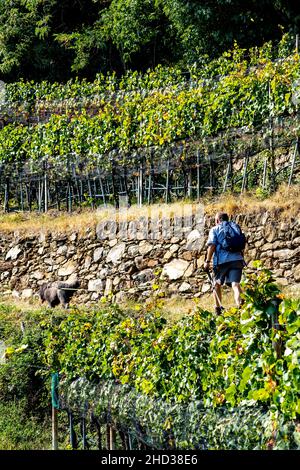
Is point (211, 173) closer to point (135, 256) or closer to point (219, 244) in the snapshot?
point (135, 256)

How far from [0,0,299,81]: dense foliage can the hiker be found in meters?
14.1

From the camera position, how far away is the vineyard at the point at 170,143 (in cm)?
1617

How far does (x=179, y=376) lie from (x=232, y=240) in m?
2.83

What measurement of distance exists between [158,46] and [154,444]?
70.9 ft

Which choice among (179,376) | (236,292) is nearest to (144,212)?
(236,292)

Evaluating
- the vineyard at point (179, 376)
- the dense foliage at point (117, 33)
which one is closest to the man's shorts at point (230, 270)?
the vineyard at point (179, 376)

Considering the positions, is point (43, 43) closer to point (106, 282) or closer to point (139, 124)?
point (139, 124)

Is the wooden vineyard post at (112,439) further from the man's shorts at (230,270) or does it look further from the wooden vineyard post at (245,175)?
the wooden vineyard post at (245,175)

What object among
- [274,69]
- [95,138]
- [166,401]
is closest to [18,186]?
[95,138]

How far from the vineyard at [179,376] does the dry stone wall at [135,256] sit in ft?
9.08

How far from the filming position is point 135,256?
14961 millimetres

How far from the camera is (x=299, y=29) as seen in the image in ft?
70.5

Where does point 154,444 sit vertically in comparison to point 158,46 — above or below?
below

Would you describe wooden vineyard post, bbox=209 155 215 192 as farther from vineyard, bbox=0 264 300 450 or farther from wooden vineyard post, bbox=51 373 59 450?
wooden vineyard post, bbox=51 373 59 450
